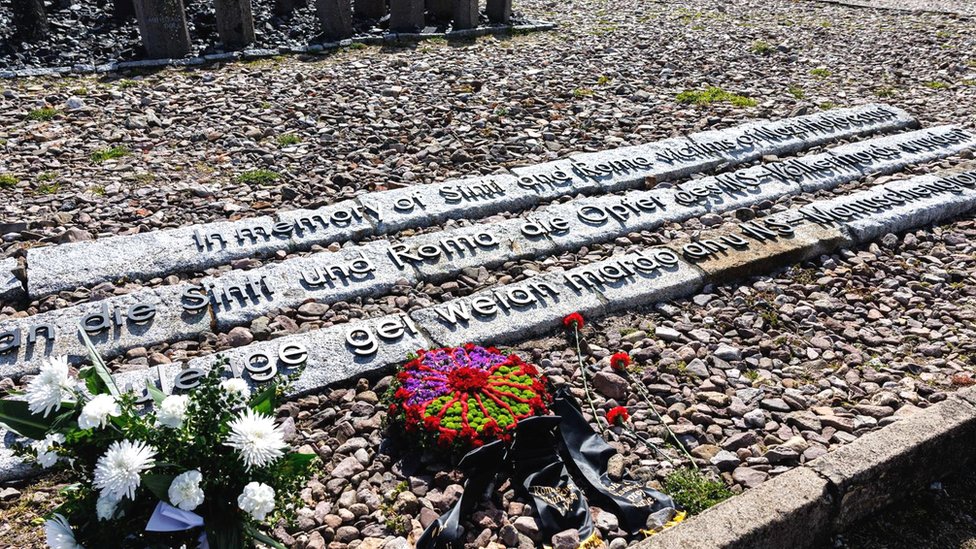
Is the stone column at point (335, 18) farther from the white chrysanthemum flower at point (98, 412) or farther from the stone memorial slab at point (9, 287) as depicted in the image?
the white chrysanthemum flower at point (98, 412)

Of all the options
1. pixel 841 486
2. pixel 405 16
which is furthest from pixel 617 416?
pixel 405 16

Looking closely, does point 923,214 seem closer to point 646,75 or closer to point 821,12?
point 646,75

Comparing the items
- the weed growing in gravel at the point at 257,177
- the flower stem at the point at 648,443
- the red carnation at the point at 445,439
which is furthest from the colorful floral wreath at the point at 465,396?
the weed growing in gravel at the point at 257,177

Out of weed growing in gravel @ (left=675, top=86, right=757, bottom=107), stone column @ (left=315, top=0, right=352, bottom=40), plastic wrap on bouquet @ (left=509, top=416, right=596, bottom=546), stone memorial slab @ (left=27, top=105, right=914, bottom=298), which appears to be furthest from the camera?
stone column @ (left=315, top=0, right=352, bottom=40)

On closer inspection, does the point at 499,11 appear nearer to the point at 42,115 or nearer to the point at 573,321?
the point at 42,115

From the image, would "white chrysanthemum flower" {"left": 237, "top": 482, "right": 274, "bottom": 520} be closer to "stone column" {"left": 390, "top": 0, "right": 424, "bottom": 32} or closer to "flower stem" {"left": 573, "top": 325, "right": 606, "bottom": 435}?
"flower stem" {"left": 573, "top": 325, "right": 606, "bottom": 435}

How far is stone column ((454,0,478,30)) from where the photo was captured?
11.8m

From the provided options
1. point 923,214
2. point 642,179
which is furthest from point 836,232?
point 642,179

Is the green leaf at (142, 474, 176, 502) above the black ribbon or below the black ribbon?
above

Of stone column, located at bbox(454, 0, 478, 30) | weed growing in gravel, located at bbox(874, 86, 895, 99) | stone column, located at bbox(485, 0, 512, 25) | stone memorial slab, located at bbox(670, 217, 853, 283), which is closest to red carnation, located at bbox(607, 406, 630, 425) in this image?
stone memorial slab, located at bbox(670, 217, 853, 283)

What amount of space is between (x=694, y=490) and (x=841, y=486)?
26.5 inches

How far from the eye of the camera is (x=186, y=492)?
2.83 metres

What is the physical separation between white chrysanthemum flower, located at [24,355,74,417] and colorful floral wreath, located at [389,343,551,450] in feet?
5.85

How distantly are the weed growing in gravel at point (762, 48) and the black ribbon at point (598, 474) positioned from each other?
8.58m
